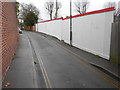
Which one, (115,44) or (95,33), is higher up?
(95,33)

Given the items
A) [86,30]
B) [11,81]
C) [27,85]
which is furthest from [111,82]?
[86,30]

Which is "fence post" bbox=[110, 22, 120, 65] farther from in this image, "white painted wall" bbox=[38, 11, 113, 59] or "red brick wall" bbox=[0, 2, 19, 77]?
"red brick wall" bbox=[0, 2, 19, 77]

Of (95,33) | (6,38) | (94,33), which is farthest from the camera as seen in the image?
(94,33)

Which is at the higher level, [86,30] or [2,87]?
[86,30]

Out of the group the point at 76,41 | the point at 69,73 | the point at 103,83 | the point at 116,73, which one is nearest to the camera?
the point at 103,83

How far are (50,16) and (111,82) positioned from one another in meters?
53.7

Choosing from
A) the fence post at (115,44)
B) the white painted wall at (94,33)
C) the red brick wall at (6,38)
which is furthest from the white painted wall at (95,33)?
the red brick wall at (6,38)

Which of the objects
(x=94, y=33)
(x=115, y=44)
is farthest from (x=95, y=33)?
(x=115, y=44)

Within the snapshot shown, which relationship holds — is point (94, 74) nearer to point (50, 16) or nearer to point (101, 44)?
point (101, 44)

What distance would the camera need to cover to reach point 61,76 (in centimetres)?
569

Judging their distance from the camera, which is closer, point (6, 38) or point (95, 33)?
point (6, 38)

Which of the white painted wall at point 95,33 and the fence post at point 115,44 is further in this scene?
the white painted wall at point 95,33

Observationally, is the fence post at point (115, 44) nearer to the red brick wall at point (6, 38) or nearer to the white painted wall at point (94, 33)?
the white painted wall at point (94, 33)

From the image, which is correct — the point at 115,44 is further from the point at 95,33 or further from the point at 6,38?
the point at 6,38
